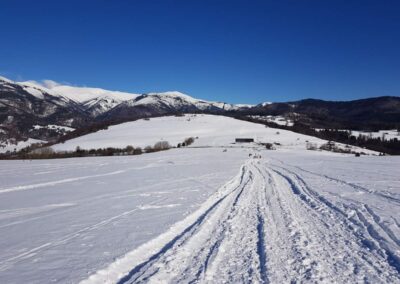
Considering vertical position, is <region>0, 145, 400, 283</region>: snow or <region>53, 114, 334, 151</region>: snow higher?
<region>53, 114, 334, 151</region>: snow

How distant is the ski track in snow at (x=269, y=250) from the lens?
6066 millimetres

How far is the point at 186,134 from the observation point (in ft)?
497

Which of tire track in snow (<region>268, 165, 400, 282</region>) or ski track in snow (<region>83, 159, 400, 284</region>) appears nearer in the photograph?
ski track in snow (<region>83, 159, 400, 284</region>)

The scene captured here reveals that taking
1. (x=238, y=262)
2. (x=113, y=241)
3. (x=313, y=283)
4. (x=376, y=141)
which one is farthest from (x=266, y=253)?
(x=376, y=141)

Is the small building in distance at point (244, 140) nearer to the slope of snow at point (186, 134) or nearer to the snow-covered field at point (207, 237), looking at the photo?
the slope of snow at point (186, 134)

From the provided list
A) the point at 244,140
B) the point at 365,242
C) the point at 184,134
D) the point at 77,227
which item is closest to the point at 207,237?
the point at 365,242

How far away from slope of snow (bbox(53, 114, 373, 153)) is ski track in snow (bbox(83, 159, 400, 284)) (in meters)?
105

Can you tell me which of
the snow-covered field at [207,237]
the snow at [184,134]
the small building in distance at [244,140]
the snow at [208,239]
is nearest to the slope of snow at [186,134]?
the snow at [184,134]

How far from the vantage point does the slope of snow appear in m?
128

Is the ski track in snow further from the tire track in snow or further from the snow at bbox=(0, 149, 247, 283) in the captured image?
the snow at bbox=(0, 149, 247, 283)

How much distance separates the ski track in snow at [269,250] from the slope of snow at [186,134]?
105m

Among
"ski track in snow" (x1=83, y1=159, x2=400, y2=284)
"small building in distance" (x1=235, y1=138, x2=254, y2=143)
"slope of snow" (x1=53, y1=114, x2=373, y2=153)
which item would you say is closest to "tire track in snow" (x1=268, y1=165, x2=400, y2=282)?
"ski track in snow" (x1=83, y1=159, x2=400, y2=284)

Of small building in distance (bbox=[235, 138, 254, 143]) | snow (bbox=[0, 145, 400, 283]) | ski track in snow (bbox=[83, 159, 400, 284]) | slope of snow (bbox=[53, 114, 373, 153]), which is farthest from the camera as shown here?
small building in distance (bbox=[235, 138, 254, 143])

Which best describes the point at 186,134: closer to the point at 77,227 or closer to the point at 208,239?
the point at 77,227
